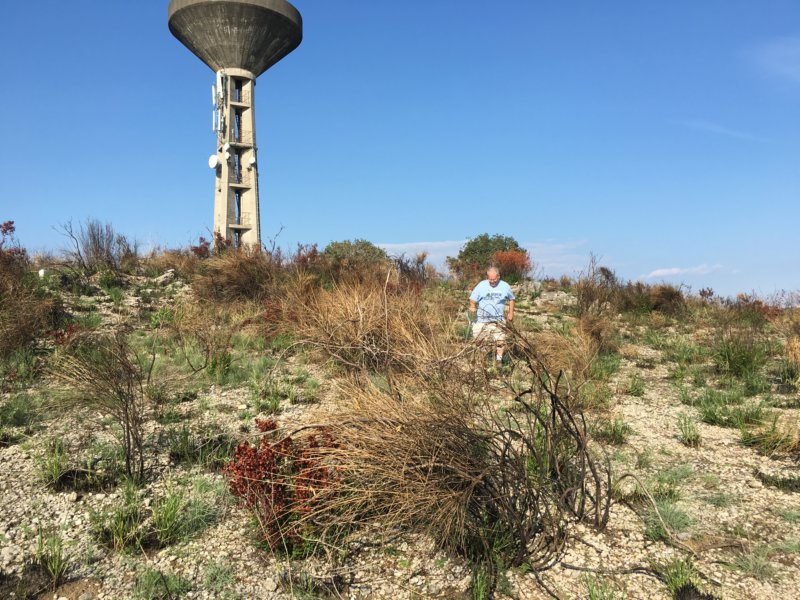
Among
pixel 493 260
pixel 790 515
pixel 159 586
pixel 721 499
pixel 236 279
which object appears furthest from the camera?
pixel 493 260

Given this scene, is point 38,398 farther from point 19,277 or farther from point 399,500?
point 19,277

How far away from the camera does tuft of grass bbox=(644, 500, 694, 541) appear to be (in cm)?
314

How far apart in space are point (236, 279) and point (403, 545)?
27.8ft

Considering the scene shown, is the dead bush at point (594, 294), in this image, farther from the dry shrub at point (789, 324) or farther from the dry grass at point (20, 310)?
the dry grass at point (20, 310)

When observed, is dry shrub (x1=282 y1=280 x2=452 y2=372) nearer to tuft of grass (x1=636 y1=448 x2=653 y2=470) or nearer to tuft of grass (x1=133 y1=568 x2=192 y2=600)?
tuft of grass (x1=636 y1=448 x2=653 y2=470)

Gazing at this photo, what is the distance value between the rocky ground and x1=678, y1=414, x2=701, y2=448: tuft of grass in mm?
55

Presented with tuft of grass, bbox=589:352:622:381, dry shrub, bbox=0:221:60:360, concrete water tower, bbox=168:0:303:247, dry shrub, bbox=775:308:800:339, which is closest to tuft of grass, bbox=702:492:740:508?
tuft of grass, bbox=589:352:622:381

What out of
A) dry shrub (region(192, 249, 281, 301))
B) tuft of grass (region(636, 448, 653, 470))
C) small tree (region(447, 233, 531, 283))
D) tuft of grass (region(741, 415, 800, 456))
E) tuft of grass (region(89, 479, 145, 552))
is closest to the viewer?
tuft of grass (region(89, 479, 145, 552))

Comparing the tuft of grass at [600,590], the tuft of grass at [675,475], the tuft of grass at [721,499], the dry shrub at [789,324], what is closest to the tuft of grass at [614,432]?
the tuft of grass at [675,475]

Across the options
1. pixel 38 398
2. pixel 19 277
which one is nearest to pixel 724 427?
pixel 38 398

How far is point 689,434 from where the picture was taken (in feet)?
15.7

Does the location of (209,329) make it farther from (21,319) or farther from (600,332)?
(600,332)

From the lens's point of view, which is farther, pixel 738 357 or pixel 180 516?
pixel 738 357

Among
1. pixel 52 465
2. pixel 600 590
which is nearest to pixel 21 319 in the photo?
pixel 52 465
